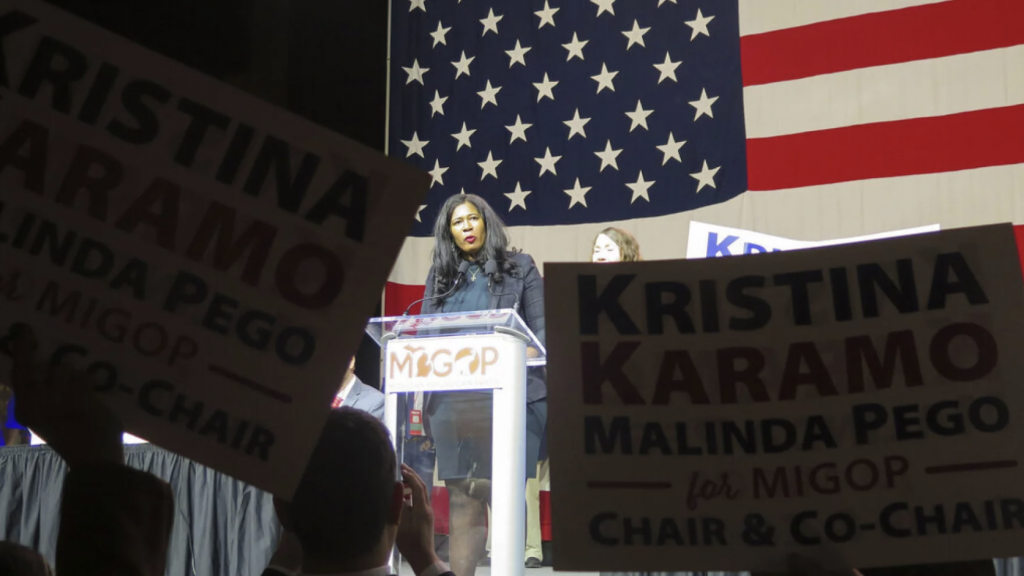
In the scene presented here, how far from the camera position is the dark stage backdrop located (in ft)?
11.4

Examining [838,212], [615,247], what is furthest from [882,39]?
[615,247]

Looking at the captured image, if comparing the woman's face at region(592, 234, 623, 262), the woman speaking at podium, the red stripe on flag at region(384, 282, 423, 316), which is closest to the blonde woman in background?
the woman's face at region(592, 234, 623, 262)

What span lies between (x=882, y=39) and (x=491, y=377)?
3.49 meters

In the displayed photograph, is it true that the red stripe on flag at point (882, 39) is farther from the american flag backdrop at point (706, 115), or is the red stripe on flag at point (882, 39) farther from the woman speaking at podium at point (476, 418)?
the woman speaking at podium at point (476, 418)

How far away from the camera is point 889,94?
5059 mm

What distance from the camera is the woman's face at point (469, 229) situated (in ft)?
13.8

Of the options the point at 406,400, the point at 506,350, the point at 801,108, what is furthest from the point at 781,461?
the point at 801,108

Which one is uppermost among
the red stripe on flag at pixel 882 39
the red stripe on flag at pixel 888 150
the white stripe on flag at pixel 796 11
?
the white stripe on flag at pixel 796 11

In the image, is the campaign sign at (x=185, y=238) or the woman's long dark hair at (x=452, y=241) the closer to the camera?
the campaign sign at (x=185, y=238)

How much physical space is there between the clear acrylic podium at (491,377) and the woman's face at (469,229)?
4.31 ft

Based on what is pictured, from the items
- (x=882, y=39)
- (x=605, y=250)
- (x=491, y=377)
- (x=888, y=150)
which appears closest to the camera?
(x=491, y=377)

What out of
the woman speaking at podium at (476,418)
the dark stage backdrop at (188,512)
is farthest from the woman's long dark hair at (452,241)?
the dark stage backdrop at (188,512)

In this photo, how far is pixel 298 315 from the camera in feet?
3.13

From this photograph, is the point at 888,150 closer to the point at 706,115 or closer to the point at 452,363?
the point at 706,115
